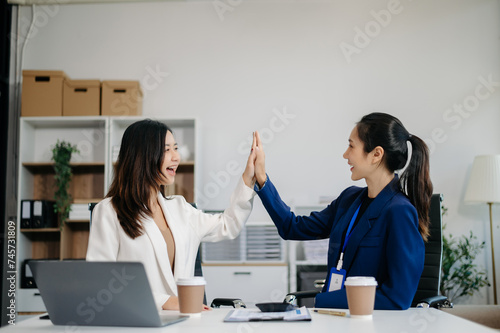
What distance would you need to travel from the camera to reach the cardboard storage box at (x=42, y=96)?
4.31 m

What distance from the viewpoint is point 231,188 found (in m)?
4.53

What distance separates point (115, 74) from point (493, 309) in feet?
11.8

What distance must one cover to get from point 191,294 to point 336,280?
0.66m

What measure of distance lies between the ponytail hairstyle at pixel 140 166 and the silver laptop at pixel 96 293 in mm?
706

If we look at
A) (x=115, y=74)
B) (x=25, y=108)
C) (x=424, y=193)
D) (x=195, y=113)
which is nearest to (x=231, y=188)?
(x=195, y=113)

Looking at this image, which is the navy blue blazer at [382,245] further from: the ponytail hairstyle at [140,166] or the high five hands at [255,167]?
the ponytail hairstyle at [140,166]

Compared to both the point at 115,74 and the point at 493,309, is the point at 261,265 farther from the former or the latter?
the point at 115,74

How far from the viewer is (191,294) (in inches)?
57.1

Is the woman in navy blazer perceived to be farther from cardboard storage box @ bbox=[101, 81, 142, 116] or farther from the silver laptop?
cardboard storage box @ bbox=[101, 81, 142, 116]

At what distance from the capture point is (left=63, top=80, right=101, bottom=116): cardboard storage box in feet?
14.1

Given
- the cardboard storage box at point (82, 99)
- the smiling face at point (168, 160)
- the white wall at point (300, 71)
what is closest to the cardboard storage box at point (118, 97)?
the cardboard storage box at point (82, 99)

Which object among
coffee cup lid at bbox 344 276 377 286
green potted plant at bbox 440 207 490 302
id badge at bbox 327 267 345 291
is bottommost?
green potted plant at bbox 440 207 490 302

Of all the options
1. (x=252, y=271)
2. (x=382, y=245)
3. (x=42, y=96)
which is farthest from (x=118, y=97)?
(x=382, y=245)

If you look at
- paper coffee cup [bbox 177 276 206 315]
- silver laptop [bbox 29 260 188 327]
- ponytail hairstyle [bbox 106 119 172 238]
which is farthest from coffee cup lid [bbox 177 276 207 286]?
ponytail hairstyle [bbox 106 119 172 238]
